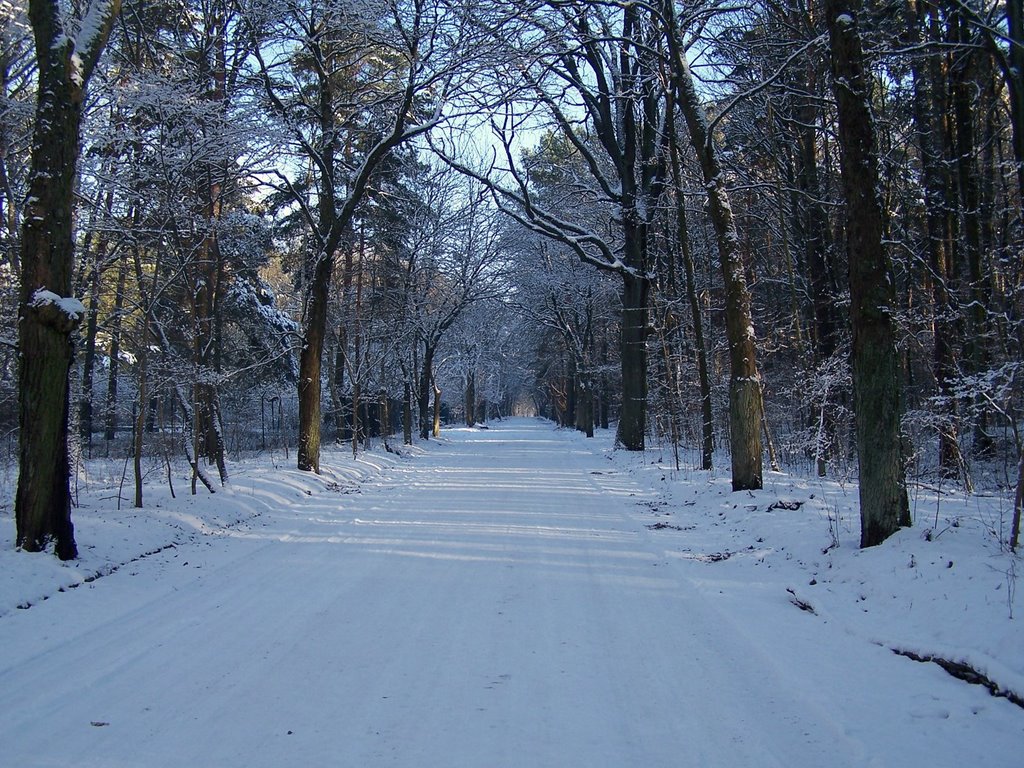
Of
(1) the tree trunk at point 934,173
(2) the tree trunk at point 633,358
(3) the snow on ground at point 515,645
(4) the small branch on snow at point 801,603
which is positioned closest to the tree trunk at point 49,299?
(3) the snow on ground at point 515,645

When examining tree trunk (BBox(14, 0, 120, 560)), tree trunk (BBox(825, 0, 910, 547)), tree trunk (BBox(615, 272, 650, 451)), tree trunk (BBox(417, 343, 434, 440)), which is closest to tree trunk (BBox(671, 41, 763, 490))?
tree trunk (BBox(825, 0, 910, 547))

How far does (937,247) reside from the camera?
1672 centimetres

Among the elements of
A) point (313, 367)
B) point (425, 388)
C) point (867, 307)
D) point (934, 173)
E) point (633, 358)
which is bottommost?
point (867, 307)

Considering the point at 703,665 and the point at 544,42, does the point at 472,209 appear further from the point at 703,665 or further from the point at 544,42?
the point at 703,665

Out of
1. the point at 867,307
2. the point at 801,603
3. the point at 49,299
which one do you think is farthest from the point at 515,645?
the point at 49,299

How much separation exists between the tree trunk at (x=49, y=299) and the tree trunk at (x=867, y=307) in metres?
7.77

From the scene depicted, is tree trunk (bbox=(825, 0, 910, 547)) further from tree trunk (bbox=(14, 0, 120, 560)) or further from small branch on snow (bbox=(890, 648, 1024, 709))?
tree trunk (bbox=(14, 0, 120, 560))

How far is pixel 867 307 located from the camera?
254 inches

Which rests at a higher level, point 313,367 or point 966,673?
point 313,367

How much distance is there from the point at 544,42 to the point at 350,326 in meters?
13.2

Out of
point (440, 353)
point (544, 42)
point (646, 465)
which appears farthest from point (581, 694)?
point (440, 353)

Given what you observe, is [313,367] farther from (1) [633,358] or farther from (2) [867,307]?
(2) [867,307]

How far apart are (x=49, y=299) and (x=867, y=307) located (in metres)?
7.99

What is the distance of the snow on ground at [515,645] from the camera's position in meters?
3.35
